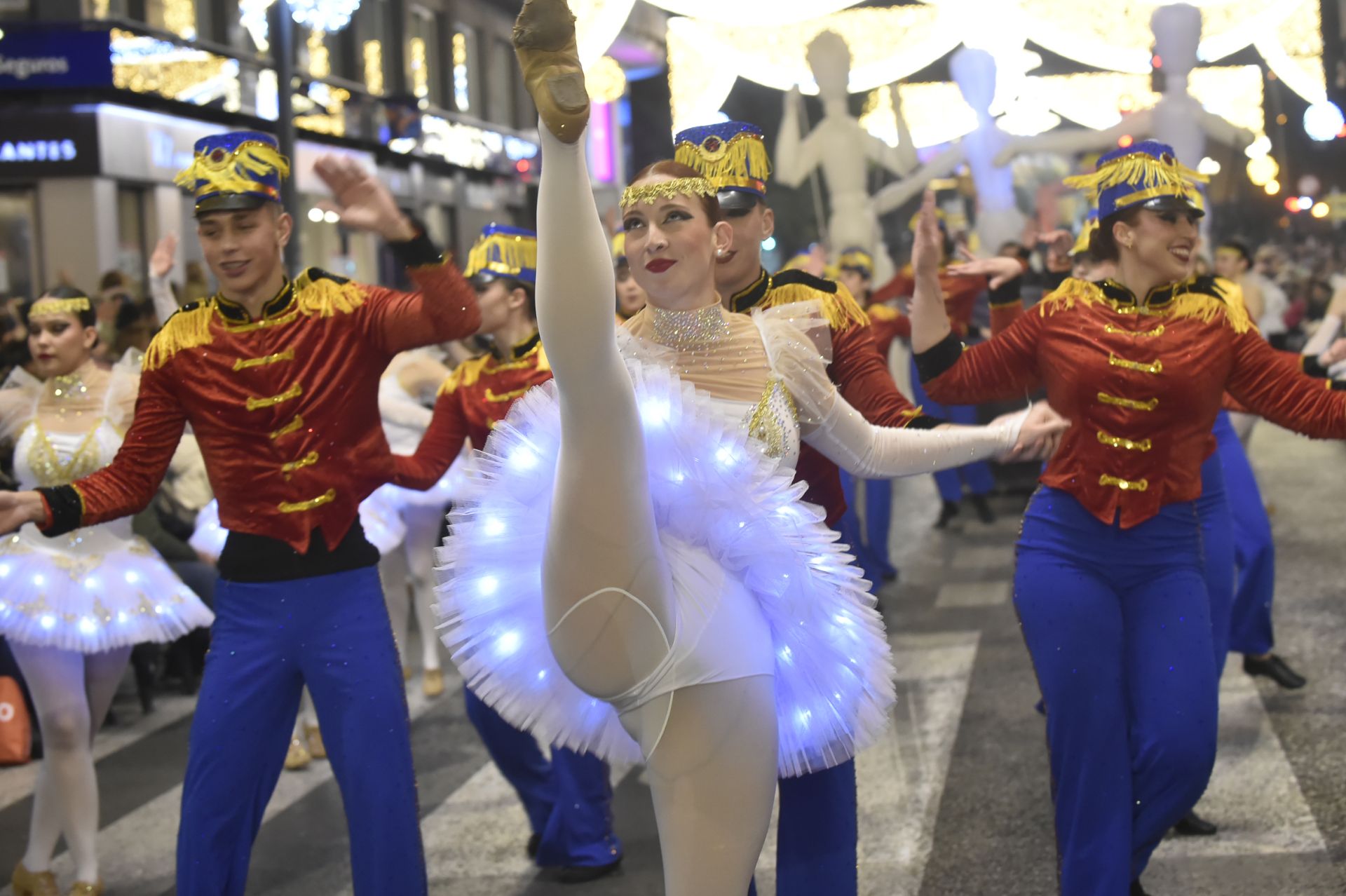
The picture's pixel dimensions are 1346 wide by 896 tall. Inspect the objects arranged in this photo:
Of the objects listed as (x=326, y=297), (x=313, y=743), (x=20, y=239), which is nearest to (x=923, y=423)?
(x=326, y=297)

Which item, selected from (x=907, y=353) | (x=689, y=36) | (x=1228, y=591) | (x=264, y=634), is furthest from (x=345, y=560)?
(x=907, y=353)

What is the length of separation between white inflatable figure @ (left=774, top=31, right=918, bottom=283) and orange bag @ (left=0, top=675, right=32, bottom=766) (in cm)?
666

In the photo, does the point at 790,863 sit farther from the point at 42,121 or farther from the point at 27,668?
the point at 42,121

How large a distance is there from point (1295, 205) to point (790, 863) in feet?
99.2

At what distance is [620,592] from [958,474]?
40.1 ft

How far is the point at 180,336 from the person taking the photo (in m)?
4.57

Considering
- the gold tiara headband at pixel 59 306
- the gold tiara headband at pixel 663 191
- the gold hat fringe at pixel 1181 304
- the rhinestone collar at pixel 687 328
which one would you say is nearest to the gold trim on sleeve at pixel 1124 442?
the gold hat fringe at pixel 1181 304

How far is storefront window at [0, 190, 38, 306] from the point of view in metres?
19.9

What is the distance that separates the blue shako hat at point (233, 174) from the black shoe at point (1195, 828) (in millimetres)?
3878

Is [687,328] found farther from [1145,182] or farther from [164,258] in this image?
[164,258]

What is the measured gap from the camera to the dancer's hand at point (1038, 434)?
3930 millimetres

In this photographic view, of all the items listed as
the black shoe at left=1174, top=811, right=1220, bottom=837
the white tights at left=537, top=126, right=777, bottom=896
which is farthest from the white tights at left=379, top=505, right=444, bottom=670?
the white tights at left=537, top=126, right=777, bottom=896

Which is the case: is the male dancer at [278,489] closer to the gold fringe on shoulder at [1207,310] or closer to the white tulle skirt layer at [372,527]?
the gold fringe on shoulder at [1207,310]

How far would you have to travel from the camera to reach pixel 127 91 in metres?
20.3
